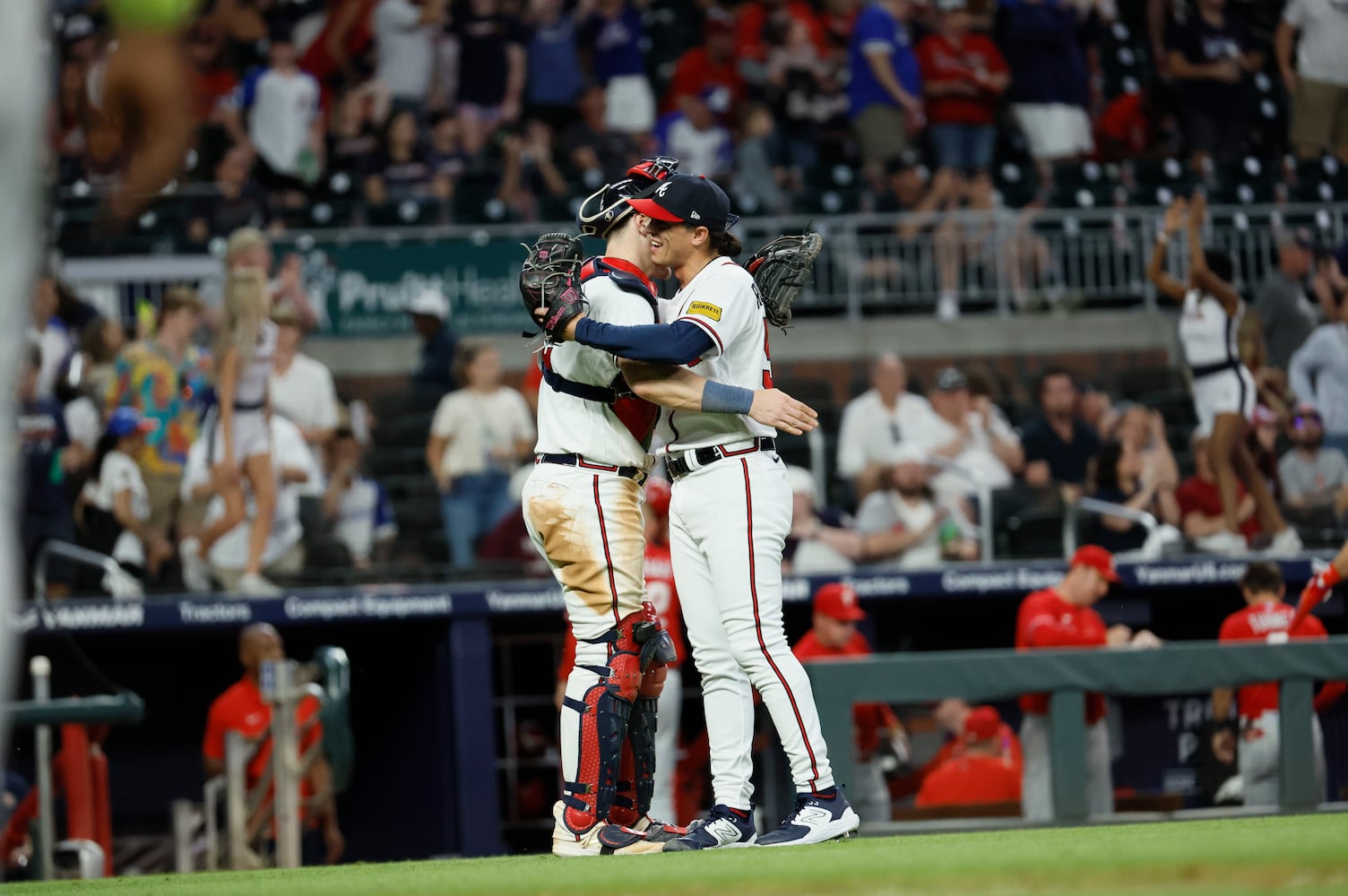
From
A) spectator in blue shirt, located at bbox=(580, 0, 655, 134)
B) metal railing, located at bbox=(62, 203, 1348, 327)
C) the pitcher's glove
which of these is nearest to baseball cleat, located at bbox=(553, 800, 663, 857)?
the pitcher's glove

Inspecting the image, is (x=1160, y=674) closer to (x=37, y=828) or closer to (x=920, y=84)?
(x=37, y=828)

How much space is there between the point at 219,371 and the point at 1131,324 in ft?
20.4

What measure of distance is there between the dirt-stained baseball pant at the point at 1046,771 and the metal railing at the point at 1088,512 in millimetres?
2200

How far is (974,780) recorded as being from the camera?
7555 mm

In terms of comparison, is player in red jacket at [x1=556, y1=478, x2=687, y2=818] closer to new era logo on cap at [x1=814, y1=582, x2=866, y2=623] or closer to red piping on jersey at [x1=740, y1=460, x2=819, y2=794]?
new era logo on cap at [x1=814, y1=582, x2=866, y2=623]

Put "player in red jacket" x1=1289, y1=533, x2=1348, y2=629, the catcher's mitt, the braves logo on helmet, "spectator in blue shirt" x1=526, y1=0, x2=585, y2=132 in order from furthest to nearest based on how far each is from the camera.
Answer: "spectator in blue shirt" x1=526, y1=0, x2=585, y2=132, the braves logo on helmet, "player in red jacket" x1=1289, y1=533, x2=1348, y2=629, the catcher's mitt

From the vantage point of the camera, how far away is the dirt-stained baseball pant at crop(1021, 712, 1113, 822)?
7.49 metres

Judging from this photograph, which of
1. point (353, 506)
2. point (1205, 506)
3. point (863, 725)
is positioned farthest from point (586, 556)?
point (1205, 506)

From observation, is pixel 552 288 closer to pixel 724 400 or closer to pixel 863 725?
pixel 724 400

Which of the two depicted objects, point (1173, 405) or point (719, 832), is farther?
point (1173, 405)

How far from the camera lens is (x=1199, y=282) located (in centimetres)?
1057

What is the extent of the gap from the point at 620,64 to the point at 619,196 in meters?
8.66

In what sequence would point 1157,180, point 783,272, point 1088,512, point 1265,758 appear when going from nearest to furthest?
1. point 783,272
2. point 1265,758
3. point 1088,512
4. point 1157,180

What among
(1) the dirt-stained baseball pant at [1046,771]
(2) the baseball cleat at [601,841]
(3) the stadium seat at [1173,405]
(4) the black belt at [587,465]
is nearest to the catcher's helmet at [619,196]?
(4) the black belt at [587,465]
